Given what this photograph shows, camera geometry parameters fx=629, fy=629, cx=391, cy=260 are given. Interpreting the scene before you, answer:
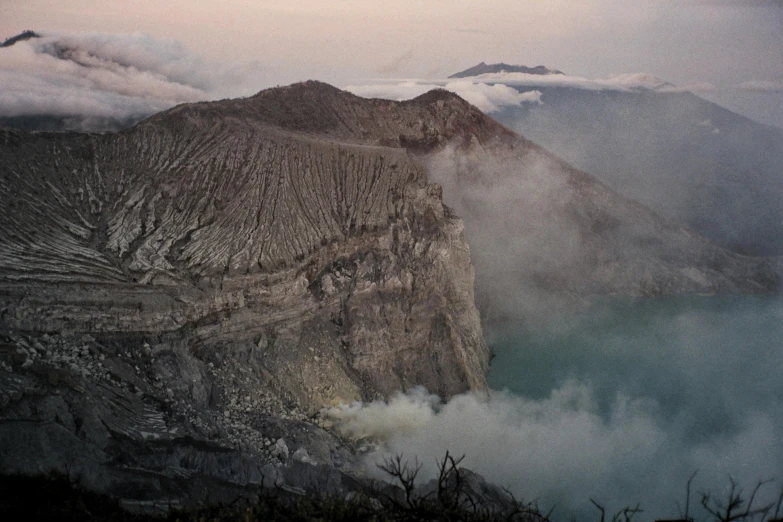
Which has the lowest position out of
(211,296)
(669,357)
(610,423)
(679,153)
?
(610,423)

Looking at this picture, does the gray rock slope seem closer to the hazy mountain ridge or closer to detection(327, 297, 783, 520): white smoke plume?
detection(327, 297, 783, 520): white smoke plume

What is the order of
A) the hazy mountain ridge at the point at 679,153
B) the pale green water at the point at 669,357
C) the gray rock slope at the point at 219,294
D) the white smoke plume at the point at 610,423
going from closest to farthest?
the gray rock slope at the point at 219,294 < the white smoke plume at the point at 610,423 < the pale green water at the point at 669,357 < the hazy mountain ridge at the point at 679,153

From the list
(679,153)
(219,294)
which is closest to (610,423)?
(219,294)

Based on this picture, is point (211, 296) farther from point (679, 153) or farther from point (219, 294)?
point (679, 153)

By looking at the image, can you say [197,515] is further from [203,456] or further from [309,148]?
[309,148]

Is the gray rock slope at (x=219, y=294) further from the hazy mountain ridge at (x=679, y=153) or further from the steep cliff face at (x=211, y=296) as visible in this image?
the hazy mountain ridge at (x=679, y=153)

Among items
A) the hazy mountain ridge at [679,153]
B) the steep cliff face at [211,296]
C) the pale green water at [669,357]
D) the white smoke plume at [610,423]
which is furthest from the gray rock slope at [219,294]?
the hazy mountain ridge at [679,153]

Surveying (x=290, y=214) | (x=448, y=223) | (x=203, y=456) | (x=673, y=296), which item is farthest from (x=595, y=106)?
(x=203, y=456)

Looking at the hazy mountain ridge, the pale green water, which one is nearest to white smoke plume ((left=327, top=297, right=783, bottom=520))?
the pale green water
